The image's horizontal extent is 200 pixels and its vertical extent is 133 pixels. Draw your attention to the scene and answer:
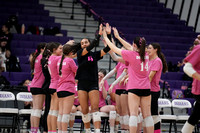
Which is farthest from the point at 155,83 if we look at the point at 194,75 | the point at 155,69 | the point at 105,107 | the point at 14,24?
the point at 14,24

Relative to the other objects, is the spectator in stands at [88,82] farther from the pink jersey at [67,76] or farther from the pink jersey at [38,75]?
the pink jersey at [38,75]

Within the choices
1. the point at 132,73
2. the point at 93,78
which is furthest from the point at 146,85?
the point at 93,78

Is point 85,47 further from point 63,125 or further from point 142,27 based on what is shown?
point 142,27

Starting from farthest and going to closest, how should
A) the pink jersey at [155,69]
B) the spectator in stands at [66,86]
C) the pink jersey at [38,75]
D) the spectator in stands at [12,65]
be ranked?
the spectator in stands at [12,65] → the pink jersey at [38,75] → the pink jersey at [155,69] → the spectator in stands at [66,86]

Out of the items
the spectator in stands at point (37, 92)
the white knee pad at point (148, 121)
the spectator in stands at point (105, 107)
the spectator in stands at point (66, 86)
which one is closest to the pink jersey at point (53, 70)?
the spectator in stands at point (66, 86)

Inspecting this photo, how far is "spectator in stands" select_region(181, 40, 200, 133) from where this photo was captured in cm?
502

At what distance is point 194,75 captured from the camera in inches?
196

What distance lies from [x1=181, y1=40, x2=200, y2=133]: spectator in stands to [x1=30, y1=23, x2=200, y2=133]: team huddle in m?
1.28

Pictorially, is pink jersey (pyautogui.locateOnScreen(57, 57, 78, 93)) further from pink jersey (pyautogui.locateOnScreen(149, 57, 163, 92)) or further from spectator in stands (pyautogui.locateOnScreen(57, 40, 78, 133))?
pink jersey (pyautogui.locateOnScreen(149, 57, 163, 92))

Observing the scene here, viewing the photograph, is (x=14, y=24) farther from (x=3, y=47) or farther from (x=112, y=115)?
(x=112, y=115)

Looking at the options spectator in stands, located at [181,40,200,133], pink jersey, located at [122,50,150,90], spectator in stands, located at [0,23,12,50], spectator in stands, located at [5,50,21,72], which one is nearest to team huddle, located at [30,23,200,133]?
pink jersey, located at [122,50,150,90]

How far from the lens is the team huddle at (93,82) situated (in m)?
6.43

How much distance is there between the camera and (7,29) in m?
12.5

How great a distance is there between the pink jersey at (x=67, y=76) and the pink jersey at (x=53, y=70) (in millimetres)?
237
